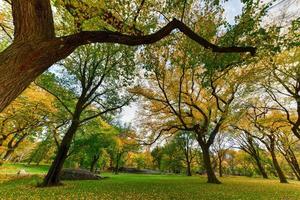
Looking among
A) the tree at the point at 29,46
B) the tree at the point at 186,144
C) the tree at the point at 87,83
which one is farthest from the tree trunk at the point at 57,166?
the tree at the point at 186,144

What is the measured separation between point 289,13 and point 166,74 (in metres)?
15.5

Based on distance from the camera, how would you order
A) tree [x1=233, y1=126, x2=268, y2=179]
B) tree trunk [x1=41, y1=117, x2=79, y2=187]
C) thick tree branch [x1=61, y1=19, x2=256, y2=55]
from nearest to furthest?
1. thick tree branch [x1=61, y1=19, x2=256, y2=55]
2. tree trunk [x1=41, y1=117, x2=79, y2=187]
3. tree [x1=233, y1=126, x2=268, y2=179]

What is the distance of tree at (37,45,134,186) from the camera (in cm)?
1988

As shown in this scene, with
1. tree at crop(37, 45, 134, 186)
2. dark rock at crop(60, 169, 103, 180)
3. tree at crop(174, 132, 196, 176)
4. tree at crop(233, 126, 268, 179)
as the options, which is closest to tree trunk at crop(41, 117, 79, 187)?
tree at crop(37, 45, 134, 186)

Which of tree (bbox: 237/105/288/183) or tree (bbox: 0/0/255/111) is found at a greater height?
tree (bbox: 237/105/288/183)

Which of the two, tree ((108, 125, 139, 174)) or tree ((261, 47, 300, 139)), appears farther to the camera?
tree ((108, 125, 139, 174))

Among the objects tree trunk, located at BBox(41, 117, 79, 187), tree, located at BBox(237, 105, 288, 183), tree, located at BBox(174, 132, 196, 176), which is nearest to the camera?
tree trunk, located at BBox(41, 117, 79, 187)

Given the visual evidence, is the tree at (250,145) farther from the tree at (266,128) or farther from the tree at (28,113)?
the tree at (28,113)

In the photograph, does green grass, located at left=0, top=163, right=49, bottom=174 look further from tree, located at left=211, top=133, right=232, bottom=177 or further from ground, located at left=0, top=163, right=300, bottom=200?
tree, located at left=211, top=133, right=232, bottom=177

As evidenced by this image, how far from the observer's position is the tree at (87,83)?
19.9 meters

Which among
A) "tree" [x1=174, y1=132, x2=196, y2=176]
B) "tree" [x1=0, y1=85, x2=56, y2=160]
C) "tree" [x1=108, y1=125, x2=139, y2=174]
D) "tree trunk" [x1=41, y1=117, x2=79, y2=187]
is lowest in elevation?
"tree trunk" [x1=41, y1=117, x2=79, y2=187]

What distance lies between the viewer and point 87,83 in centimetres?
2234

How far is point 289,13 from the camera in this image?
8.70m


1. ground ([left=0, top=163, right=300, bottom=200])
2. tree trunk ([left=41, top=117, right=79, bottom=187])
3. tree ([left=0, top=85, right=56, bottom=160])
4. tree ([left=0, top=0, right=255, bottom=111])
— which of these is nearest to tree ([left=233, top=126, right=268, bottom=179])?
ground ([left=0, top=163, right=300, bottom=200])
